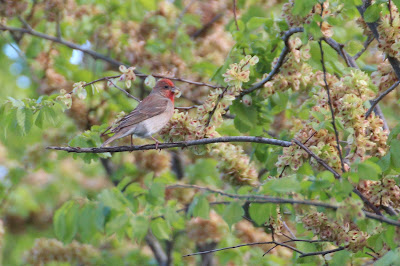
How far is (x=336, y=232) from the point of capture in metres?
4.20

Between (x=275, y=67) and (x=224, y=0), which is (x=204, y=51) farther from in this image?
(x=275, y=67)

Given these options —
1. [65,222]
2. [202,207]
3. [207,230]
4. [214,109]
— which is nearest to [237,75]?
[214,109]

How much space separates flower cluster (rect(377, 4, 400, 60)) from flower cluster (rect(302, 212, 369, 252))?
54.2 inches

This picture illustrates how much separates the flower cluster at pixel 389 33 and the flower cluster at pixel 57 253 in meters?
5.22

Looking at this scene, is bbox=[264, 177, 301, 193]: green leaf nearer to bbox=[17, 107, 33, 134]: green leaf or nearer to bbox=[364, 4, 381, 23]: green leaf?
bbox=[364, 4, 381, 23]: green leaf

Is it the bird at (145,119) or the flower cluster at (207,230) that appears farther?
the flower cluster at (207,230)

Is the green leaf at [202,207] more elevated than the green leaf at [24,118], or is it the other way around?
the green leaf at [24,118]

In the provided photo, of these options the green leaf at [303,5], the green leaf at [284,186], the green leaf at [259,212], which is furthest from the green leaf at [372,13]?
the green leaf at [259,212]

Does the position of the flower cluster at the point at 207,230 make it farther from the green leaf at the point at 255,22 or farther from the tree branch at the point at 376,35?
the tree branch at the point at 376,35

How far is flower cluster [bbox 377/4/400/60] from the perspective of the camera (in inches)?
175

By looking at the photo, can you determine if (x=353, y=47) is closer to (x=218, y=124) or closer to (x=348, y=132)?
(x=218, y=124)

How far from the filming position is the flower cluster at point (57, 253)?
26.1 feet

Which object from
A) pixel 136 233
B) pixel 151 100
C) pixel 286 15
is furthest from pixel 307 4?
pixel 151 100

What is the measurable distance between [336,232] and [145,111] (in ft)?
9.63
